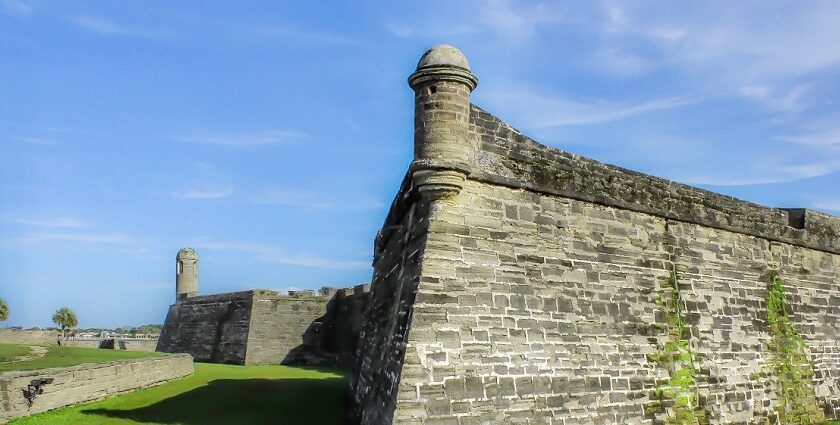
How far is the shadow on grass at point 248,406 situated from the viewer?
13000 mm

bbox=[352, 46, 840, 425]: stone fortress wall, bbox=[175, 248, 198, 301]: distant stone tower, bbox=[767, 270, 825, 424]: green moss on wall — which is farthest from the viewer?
bbox=[175, 248, 198, 301]: distant stone tower

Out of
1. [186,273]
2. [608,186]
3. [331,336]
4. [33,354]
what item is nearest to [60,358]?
[33,354]

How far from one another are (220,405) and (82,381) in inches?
140

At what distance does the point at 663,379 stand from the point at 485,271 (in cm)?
377

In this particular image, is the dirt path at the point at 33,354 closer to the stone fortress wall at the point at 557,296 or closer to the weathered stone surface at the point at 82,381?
the weathered stone surface at the point at 82,381

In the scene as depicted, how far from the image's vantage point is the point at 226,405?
47.2 feet

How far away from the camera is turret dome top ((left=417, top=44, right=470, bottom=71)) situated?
9625 mm

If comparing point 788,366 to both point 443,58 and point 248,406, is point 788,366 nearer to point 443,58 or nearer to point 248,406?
point 443,58

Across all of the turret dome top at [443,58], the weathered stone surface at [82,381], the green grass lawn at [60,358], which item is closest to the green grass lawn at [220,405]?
the weathered stone surface at [82,381]

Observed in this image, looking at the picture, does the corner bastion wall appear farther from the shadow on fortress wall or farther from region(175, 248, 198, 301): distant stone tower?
region(175, 248, 198, 301): distant stone tower

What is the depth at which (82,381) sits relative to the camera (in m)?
15.5

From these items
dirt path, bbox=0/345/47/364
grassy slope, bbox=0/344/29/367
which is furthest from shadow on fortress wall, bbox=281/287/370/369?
grassy slope, bbox=0/344/29/367

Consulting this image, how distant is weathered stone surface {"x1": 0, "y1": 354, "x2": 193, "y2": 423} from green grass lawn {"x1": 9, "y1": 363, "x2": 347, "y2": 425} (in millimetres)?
274

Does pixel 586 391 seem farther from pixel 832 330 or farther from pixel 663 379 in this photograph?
pixel 832 330
